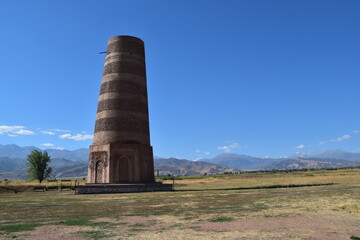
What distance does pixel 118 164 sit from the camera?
30656 mm


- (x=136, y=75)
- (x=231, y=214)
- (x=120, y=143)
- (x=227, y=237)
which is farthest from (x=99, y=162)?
(x=227, y=237)

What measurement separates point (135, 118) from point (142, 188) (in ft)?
26.2

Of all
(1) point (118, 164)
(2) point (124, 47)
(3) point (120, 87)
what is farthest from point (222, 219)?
(2) point (124, 47)

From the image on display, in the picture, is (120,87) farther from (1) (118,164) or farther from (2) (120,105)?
(1) (118,164)

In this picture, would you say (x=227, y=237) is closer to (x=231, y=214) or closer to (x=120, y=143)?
(x=231, y=214)

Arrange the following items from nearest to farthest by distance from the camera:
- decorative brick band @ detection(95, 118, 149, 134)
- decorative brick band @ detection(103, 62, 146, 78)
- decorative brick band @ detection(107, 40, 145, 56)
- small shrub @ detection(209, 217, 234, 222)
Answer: small shrub @ detection(209, 217, 234, 222)
decorative brick band @ detection(95, 118, 149, 134)
decorative brick band @ detection(103, 62, 146, 78)
decorative brick band @ detection(107, 40, 145, 56)

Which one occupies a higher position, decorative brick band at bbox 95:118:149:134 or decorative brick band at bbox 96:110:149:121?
decorative brick band at bbox 96:110:149:121

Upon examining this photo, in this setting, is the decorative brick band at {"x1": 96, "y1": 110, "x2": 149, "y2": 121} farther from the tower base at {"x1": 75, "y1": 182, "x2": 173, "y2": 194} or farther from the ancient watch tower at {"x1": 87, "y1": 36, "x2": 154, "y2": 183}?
the tower base at {"x1": 75, "y1": 182, "x2": 173, "y2": 194}

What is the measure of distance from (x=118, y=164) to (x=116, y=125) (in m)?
4.18

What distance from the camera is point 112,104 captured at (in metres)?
32.5

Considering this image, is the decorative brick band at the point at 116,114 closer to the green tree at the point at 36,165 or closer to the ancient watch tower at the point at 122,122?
the ancient watch tower at the point at 122,122

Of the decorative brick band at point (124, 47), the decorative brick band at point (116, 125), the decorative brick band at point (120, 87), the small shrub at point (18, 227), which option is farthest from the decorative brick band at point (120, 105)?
the small shrub at point (18, 227)

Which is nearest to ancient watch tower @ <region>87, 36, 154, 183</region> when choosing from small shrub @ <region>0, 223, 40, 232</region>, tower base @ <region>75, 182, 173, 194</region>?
tower base @ <region>75, 182, 173, 194</region>

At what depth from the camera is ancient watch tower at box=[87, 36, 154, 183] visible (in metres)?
30.9
